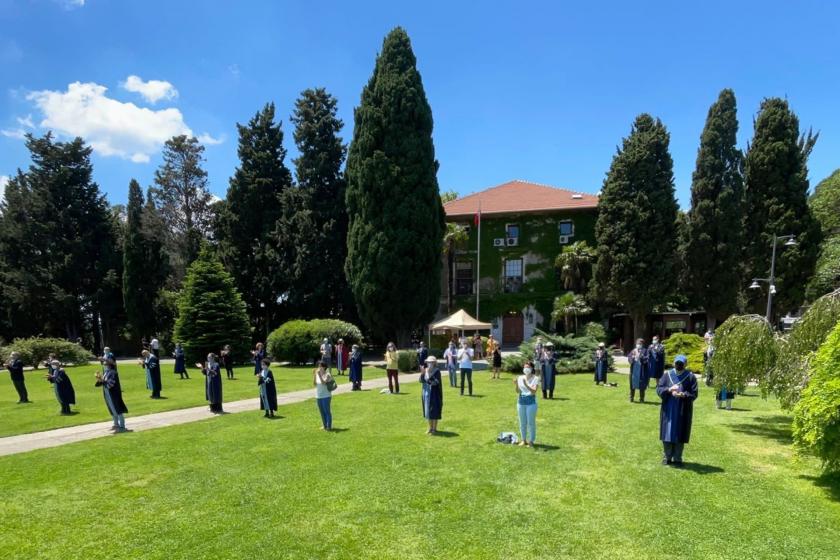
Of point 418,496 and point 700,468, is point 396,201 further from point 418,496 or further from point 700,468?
point 418,496

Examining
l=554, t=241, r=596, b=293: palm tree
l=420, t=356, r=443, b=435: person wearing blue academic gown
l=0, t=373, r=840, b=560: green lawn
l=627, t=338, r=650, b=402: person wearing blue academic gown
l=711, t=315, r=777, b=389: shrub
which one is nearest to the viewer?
l=0, t=373, r=840, b=560: green lawn

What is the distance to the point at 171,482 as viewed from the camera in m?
7.96

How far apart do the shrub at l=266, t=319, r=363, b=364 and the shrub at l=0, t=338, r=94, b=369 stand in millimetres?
15072

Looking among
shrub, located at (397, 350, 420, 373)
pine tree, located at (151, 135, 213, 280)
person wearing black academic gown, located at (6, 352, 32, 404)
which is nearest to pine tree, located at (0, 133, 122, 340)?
pine tree, located at (151, 135, 213, 280)

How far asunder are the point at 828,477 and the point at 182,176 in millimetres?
49167

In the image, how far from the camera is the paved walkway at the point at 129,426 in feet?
36.6

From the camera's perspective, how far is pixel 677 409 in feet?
27.5

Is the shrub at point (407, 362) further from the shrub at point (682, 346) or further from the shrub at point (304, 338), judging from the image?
the shrub at point (682, 346)

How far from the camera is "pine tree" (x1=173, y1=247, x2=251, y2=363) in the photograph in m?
29.3

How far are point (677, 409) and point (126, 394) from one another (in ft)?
62.6

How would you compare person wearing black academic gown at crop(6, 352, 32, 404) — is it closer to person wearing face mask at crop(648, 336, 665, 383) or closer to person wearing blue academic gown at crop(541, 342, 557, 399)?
person wearing blue academic gown at crop(541, 342, 557, 399)

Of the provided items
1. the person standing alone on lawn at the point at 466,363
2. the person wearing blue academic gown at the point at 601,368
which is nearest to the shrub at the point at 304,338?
the person standing alone on lawn at the point at 466,363

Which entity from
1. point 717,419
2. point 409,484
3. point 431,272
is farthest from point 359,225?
point 409,484

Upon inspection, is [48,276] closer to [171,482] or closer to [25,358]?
[25,358]
